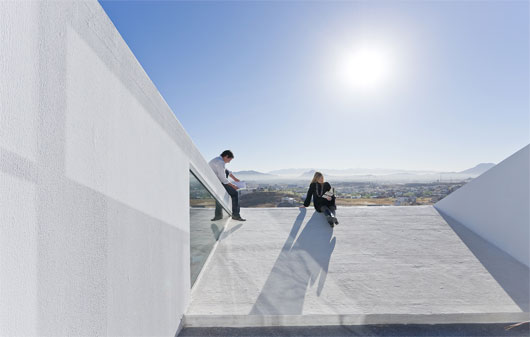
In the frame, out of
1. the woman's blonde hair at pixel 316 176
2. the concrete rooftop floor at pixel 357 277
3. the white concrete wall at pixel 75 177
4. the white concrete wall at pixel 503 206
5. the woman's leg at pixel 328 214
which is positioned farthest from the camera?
the woman's blonde hair at pixel 316 176

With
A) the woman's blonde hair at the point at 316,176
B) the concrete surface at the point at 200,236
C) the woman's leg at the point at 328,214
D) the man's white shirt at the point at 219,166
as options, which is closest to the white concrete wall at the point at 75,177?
the concrete surface at the point at 200,236

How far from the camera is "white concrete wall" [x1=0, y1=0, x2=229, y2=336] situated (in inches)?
30.2

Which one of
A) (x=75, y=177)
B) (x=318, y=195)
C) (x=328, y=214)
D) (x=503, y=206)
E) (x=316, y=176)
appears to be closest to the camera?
(x=75, y=177)

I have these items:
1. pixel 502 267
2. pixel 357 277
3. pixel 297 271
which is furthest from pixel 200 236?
pixel 502 267

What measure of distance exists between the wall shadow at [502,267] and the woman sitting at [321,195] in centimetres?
233

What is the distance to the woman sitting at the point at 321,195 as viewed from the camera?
5.04m

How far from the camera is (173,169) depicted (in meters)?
2.13

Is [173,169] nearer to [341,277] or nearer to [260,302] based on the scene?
[260,302]

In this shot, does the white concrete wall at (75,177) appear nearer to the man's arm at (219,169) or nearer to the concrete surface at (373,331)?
the concrete surface at (373,331)

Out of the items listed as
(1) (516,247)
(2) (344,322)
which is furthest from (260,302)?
(1) (516,247)

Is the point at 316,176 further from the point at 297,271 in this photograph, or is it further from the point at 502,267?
the point at 502,267

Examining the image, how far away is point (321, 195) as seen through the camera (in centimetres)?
524

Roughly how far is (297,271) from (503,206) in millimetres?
3720

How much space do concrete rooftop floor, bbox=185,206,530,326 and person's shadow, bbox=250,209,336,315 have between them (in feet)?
0.04
